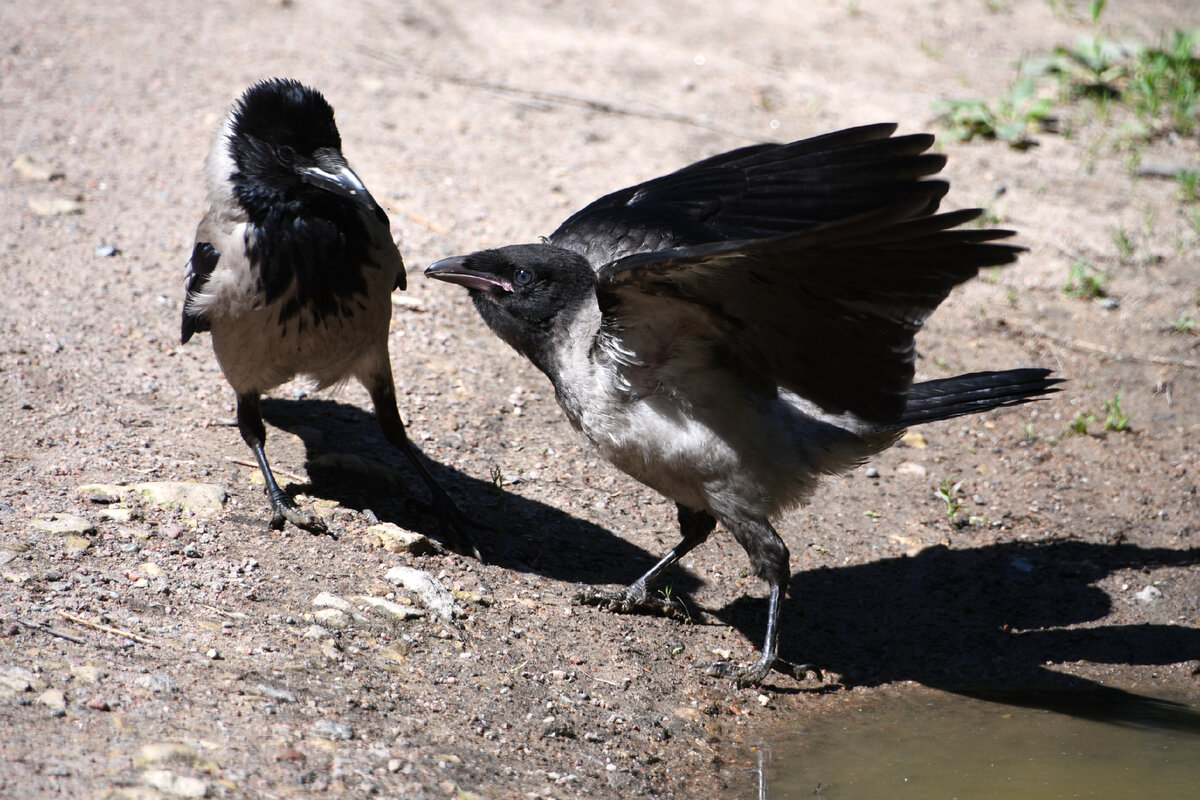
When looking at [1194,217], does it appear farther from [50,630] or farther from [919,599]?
[50,630]

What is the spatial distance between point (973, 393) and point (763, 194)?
1222mm

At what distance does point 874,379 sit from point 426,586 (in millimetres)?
1856

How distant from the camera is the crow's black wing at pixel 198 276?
4.53 meters

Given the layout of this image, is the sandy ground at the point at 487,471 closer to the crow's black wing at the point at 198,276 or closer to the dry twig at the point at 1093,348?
the dry twig at the point at 1093,348

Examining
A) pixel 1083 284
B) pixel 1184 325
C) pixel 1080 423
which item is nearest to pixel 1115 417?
pixel 1080 423

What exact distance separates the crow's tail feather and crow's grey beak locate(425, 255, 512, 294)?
1.72 metres

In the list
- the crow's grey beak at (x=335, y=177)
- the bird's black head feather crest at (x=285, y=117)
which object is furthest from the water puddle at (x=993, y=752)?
the bird's black head feather crest at (x=285, y=117)

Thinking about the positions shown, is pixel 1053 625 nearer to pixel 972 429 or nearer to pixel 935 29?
pixel 972 429

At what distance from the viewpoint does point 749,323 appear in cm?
374

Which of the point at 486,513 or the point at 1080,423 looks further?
the point at 1080,423

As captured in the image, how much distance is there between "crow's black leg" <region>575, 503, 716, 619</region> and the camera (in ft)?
14.8

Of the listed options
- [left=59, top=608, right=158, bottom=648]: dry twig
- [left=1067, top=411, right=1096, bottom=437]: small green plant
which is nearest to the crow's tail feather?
[left=1067, top=411, right=1096, bottom=437]: small green plant

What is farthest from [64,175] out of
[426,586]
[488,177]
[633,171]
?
[426,586]

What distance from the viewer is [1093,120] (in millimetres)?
8969
